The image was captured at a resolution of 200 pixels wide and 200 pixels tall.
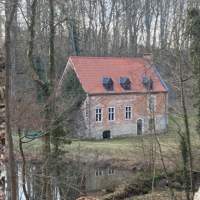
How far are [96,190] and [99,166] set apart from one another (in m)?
5.23

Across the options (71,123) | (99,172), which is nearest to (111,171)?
(99,172)

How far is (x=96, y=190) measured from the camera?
23.0 meters

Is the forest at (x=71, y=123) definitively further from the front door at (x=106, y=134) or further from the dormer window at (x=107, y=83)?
the dormer window at (x=107, y=83)

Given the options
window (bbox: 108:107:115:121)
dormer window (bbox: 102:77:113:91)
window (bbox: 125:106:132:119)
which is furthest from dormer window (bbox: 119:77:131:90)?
window (bbox: 108:107:115:121)

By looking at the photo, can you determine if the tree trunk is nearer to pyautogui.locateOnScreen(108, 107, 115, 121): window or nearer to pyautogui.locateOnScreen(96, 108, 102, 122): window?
pyautogui.locateOnScreen(96, 108, 102, 122): window

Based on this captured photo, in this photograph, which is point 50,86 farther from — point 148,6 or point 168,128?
point 148,6

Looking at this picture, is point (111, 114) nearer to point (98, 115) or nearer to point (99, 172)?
point (98, 115)

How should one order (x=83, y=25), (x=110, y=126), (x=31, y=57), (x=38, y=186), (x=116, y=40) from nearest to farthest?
(x=31, y=57) → (x=38, y=186) → (x=110, y=126) → (x=83, y=25) → (x=116, y=40)

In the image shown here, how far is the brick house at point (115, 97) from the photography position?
36.0 metres

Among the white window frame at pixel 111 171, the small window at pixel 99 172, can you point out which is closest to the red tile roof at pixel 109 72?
the white window frame at pixel 111 171

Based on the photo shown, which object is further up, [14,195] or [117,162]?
[14,195]

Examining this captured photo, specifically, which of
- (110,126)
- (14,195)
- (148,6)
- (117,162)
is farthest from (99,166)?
(148,6)

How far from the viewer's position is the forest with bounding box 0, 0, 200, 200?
12256 millimetres

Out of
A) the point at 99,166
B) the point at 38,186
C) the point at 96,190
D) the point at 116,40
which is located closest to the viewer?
the point at 38,186
